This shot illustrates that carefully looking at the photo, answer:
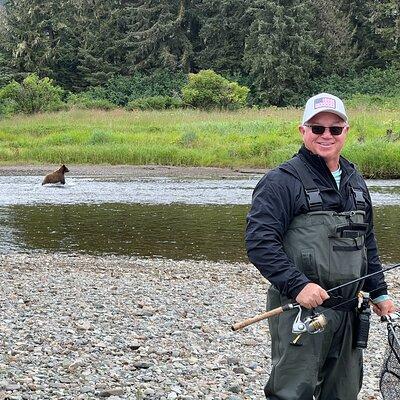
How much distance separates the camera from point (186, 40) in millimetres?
58938

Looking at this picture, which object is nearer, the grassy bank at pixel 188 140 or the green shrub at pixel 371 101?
the grassy bank at pixel 188 140

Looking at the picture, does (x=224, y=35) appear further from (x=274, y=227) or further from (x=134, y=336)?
(x=274, y=227)

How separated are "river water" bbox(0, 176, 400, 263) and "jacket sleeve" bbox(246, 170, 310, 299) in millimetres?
9531

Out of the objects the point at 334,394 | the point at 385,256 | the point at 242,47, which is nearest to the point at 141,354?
the point at 334,394

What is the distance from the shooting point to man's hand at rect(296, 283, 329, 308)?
356 centimetres

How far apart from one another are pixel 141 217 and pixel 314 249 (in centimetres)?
1473

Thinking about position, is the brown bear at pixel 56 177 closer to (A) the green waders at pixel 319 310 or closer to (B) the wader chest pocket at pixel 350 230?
(A) the green waders at pixel 319 310

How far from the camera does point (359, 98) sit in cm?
4847

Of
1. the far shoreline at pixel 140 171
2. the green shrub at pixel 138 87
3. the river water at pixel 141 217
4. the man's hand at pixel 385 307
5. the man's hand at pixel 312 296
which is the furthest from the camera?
the green shrub at pixel 138 87

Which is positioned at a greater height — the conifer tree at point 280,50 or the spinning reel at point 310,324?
the conifer tree at point 280,50

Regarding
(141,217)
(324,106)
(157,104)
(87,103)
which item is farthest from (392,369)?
(87,103)

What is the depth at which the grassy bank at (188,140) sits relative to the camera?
28923mm

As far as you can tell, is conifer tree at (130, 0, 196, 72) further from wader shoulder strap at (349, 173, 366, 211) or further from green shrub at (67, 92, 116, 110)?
wader shoulder strap at (349, 173, 366, 211)

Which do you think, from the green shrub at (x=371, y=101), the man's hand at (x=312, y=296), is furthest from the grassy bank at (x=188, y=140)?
the man's hand at (x=312, y=296)
